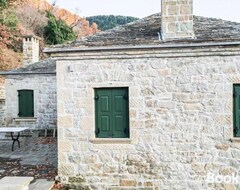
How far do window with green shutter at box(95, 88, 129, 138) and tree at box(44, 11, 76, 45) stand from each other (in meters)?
22.0

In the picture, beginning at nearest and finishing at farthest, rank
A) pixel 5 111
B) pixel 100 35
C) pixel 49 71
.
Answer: pixel 100 35
pixel 49 71
pixel 5 111

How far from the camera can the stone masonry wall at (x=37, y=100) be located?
1518 cm

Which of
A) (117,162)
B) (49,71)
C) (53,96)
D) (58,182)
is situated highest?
(49,71)

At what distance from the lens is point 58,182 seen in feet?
24.8

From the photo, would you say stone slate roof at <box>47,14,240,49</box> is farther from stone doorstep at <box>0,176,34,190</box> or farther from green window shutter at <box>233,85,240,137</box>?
stone doorstep at <box>0,176,34,190</box>

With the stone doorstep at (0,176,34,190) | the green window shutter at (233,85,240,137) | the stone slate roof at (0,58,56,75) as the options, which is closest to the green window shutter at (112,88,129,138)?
the green window shutter at (233,85,240,137)

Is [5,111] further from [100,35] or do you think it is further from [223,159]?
[223,159]

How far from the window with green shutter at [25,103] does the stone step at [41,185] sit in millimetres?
8378

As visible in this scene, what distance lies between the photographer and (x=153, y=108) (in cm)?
724

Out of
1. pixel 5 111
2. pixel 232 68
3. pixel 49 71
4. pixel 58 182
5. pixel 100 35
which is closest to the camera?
pixel 232 68

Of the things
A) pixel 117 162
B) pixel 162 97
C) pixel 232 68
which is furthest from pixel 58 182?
pixel 232 68

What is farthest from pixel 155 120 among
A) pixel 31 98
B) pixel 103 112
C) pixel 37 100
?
pixel 31 98

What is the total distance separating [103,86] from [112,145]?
1510 millimetres

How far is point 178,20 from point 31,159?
6.84 metres
